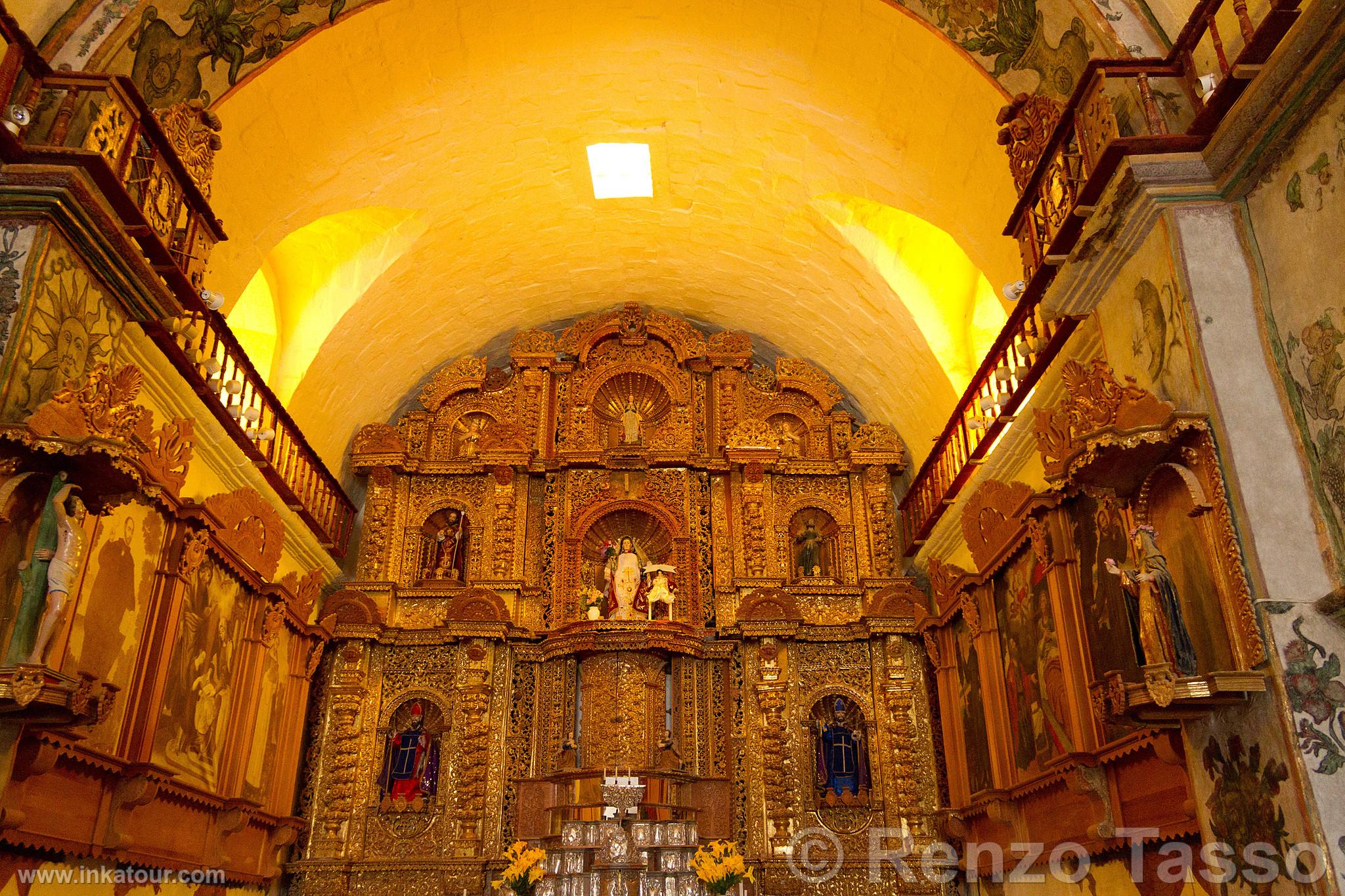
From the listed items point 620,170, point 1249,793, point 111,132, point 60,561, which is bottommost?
point 1249,793

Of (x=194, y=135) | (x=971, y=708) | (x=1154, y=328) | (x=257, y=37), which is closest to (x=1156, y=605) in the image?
(x=1154, y=328)

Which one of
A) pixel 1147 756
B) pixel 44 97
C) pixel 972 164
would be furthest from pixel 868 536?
pixel 44 97

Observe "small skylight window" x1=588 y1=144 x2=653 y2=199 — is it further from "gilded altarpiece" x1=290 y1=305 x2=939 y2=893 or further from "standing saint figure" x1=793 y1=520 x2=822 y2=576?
"standing saint figure" x1=793 y1=520 x2=822 y2=576

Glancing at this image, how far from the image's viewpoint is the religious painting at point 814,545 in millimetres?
15922

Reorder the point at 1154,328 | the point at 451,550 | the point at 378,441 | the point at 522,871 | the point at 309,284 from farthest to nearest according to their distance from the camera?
the point at 378,441 < the point at 451,550 < the point at 309,284 < the point at 522,871 < the point at 1154,328

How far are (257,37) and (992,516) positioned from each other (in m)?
8.69

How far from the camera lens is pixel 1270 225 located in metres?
6.82

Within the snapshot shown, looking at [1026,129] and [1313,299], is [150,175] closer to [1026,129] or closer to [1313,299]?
[1026,129]

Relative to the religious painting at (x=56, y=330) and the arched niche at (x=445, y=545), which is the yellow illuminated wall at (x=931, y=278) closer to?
the arched niche at (x=445, y=545)

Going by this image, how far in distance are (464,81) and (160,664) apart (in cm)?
712

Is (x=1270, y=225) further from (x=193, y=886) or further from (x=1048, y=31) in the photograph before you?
(x=193, y=886)

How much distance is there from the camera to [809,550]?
16.0 m

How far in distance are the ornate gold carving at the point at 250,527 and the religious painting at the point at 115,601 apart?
984mm

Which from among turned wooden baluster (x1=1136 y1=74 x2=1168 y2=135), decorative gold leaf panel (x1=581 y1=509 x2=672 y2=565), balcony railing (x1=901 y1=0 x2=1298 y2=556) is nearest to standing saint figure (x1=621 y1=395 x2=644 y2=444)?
decorative gold leaf panel (x1=581 y1=509 x2=672 y2=565)
